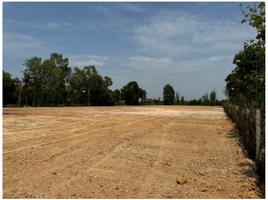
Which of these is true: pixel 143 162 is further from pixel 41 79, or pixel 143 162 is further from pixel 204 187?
pixel 41 79

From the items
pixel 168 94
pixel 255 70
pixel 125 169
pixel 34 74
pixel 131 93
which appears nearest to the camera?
pixel 125 169

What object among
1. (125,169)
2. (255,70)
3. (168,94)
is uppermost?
(168,94)

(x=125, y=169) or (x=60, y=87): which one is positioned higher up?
(x=60, y=87)

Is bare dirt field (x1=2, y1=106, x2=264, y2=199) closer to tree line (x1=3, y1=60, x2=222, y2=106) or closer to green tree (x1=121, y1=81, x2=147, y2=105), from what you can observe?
tree line (x1=3, y1=60, x2=222, y2=106)

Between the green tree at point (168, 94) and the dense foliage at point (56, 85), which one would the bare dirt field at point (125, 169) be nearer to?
the dense foliage at point (56, 85)

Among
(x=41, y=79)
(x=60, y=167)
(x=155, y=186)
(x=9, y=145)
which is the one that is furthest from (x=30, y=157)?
(x=41, y=79)

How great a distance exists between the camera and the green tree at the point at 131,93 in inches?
1768

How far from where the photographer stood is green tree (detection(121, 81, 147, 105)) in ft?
147

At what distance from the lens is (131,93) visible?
44.8 metres

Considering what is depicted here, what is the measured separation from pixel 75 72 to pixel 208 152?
35710 mm

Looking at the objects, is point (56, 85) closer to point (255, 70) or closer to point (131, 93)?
point (131, 93)

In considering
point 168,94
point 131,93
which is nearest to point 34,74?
point 131,93

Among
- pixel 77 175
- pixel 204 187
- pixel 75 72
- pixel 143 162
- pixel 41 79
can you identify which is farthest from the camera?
pixel 75 72

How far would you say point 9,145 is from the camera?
388cm
